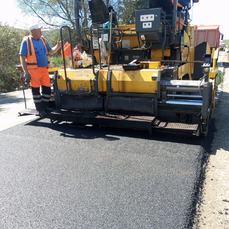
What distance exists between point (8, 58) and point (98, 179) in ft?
A: 33.4

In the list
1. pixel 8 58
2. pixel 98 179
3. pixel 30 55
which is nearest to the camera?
pixel 98 179

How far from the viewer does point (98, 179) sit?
2.98 meters

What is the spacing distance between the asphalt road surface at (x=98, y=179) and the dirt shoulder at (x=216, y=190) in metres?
0.12

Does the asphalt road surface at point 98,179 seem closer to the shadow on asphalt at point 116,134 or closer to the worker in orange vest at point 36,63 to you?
the shadow on asphalt at point 116,134

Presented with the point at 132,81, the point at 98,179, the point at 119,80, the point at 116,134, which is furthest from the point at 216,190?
the point at 119,80

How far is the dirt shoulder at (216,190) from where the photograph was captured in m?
2.31

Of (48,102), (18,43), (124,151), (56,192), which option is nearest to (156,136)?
(124,151)

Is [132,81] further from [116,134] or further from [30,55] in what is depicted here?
[30,55]

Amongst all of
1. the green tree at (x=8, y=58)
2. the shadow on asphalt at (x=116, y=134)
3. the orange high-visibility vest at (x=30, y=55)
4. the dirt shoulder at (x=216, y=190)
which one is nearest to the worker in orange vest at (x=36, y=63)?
the orange high-visibility vest at (x=30, y=55)

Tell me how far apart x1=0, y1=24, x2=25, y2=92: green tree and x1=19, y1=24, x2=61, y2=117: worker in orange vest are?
6218mm

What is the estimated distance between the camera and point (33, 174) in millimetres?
3127

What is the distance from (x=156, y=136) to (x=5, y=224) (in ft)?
9.18

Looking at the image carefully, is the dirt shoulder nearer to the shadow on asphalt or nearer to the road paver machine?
the shadow on asphalt

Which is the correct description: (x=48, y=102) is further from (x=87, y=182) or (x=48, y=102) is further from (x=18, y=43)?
(x=18, y=43)
